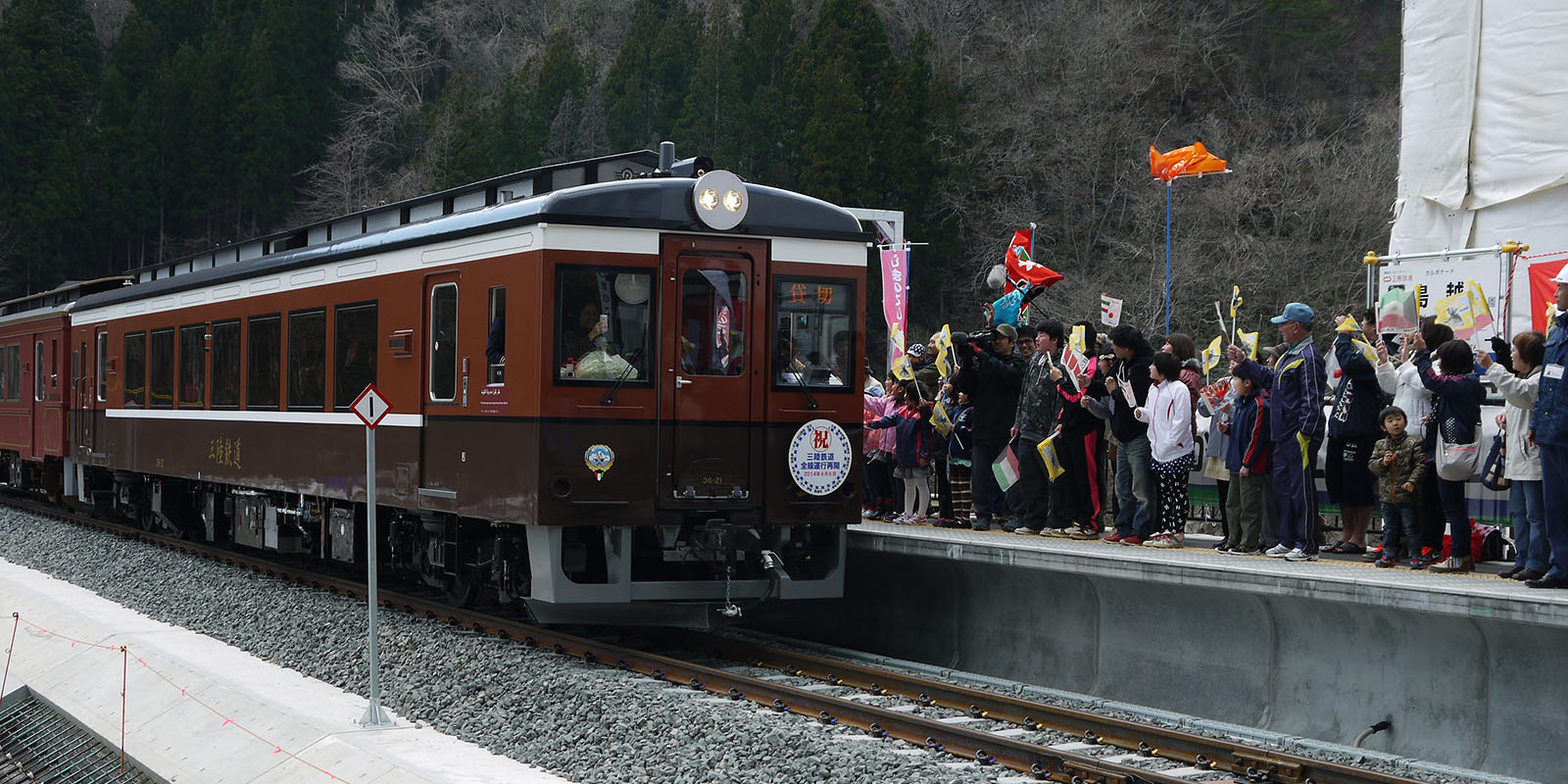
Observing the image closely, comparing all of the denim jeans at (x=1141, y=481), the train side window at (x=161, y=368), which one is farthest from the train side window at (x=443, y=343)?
the train side window at (x=161, y=368)

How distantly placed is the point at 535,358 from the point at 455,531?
222cm

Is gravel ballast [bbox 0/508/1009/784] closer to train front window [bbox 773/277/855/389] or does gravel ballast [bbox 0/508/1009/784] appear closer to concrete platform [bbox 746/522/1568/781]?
concrete platform [bbox 746/522/1568/781]

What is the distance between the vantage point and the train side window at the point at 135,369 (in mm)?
17719

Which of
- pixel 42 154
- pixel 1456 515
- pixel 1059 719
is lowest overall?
pixel 1059 719

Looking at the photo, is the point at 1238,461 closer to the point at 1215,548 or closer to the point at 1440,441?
the point at 1215,548

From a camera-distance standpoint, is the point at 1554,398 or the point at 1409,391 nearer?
Answer: the point at 1554,398

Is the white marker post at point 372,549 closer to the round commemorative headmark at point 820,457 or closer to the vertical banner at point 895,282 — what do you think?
the round commemorative headmark at point 820,457

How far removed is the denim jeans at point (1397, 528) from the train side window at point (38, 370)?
19242mm

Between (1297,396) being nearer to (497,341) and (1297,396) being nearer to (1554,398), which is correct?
(1554,398)

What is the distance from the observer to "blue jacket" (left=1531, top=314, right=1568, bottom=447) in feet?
25.5

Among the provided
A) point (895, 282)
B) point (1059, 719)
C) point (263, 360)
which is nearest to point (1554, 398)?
point (1059, 719)

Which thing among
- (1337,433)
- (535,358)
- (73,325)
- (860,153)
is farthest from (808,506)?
(860,153)

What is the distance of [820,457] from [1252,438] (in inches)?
113

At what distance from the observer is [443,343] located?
1083 cm
